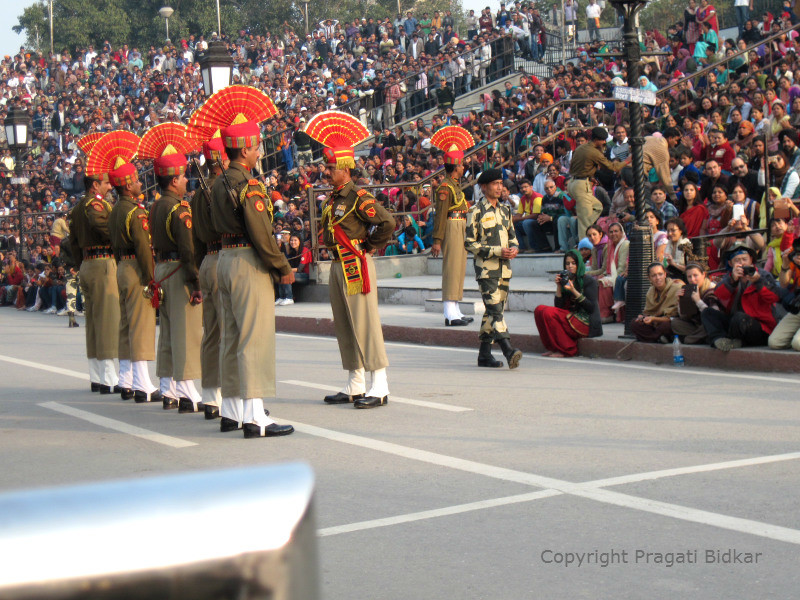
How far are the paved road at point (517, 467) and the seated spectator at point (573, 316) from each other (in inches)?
35.3

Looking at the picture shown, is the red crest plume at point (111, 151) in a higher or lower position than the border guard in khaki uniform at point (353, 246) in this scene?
higher

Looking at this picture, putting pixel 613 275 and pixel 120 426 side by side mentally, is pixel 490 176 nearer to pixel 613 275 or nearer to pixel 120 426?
pixel 613 275

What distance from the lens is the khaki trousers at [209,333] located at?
8.49m

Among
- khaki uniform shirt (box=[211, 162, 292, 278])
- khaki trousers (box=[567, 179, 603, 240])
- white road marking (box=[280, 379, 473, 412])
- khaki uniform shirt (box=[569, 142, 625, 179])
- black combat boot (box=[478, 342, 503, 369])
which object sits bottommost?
white road marking (box=[280, 379, 473, 412])

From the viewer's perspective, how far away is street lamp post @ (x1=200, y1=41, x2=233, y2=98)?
1452cm

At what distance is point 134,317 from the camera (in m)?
10.2

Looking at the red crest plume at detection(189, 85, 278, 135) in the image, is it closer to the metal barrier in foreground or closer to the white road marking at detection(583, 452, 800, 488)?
the white road marking at detection(583, 452, 800, 488)

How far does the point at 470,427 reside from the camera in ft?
25.3

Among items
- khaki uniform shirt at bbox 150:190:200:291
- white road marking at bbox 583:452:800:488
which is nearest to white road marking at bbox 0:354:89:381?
khaki uniform shirt at bbox 150:190:200:291

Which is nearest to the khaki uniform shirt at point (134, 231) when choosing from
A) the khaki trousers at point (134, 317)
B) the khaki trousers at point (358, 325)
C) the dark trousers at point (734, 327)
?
the khaki trousers at point (134, 317)

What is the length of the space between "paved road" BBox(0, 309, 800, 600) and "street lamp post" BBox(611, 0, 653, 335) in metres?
1.18

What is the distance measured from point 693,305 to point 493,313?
2.08 metres

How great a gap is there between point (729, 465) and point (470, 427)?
6.75 feet

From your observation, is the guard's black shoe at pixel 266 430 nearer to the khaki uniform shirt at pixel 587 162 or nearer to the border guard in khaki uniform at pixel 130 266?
the border guard in khaki uniform at pixel 130 266
